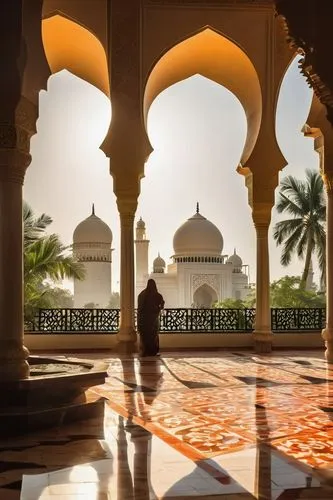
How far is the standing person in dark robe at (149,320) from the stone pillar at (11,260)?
229 inches

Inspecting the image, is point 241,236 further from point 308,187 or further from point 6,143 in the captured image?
point 6,143

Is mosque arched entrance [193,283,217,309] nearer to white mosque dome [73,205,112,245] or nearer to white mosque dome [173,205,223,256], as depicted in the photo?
white mosque dome [173,205,223,256]

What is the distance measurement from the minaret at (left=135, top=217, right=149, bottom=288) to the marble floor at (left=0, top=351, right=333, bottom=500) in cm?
2614

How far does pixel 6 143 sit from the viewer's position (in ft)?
16.4

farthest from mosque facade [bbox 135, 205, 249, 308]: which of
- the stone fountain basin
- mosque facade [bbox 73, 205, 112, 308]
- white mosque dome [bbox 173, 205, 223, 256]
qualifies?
the stone fountain basin

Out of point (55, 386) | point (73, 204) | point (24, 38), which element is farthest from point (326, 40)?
point (73, 204)

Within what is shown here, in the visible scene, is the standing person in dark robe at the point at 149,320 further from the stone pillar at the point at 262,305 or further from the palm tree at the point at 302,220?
the palm tree at the point at 302,220

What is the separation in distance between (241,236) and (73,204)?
7.68 meters

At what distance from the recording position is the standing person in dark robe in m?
10.8

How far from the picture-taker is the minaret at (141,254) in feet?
111

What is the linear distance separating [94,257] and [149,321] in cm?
1883

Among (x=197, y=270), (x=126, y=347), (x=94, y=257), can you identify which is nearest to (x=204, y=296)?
(x=197, y=270)

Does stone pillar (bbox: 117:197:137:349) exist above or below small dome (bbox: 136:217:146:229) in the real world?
below

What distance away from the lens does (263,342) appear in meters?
11.7
